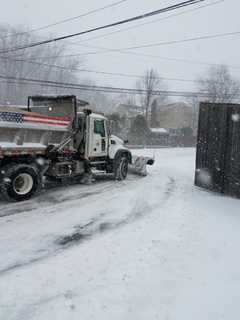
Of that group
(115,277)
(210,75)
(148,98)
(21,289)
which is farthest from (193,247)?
(210,75)

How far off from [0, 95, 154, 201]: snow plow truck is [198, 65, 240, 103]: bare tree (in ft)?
166

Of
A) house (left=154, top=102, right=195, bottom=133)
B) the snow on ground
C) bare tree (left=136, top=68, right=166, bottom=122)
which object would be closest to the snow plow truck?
the snow on ground

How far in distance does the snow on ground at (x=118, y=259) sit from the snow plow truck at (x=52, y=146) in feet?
2.47

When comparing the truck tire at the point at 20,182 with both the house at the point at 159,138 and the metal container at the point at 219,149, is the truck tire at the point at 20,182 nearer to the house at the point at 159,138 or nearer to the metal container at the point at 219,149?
the metal container at the point at 219,149

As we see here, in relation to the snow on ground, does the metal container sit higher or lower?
higher

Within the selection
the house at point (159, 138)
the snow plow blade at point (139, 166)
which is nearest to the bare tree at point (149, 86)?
the house at point (159, 138)

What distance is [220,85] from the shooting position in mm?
64500

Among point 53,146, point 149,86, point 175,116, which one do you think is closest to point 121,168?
point 53,146

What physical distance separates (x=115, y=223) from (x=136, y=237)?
1062 mm

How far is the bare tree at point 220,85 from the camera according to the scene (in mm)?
61531

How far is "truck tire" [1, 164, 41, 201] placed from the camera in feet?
29.7

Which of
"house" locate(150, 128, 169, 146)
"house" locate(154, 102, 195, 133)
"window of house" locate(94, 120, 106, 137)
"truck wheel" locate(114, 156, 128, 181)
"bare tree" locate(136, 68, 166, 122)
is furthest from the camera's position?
"house" locate(154, 102, 195, 133)

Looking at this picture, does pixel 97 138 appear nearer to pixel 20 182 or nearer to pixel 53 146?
pixel 53 146

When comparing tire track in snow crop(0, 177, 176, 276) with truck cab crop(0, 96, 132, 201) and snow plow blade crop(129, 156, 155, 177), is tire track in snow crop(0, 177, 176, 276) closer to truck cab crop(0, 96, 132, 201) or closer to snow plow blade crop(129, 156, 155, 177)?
truck cab crop(0, 96, 132, 201)
